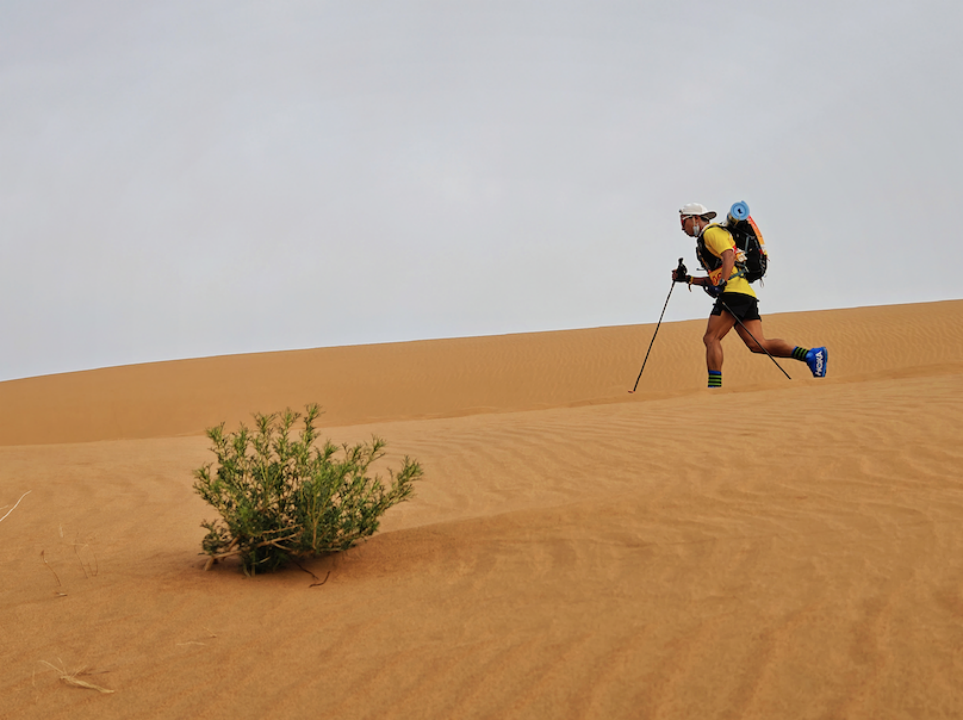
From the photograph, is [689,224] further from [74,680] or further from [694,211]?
[74,680]

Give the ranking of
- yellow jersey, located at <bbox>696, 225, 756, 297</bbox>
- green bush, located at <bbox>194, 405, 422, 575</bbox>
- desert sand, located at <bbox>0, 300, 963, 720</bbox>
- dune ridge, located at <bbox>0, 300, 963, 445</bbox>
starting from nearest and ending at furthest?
desert sand, located at <bbox>0, 300, 963, 720</bbox>, green bush, located at <bbox>194, 405, 422, 575</bbox>, yellow jersey, located at <bbox>696, 225, 756, 297</bbox>, dune ridge, located at <bbox>0, 300, 963, 445</bbox>

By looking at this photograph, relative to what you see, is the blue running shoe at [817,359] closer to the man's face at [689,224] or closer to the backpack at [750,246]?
the backpack at [750,246]

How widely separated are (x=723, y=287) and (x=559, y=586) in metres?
6.94

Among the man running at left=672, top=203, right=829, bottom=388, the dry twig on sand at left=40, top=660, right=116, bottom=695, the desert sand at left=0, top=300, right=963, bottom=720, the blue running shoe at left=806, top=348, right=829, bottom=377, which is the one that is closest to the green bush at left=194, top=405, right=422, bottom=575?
the desert sand at left=0, top=300, right=963, bottom=720

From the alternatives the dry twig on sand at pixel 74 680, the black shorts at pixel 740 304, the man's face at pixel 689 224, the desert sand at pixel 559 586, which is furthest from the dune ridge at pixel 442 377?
the dry twig on sand at pixel 74 680

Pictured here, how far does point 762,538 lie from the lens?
3691 mm

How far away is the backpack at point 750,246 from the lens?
9.61m

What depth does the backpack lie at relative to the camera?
9.61 meters

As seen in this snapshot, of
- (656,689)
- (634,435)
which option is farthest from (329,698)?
(634,435)

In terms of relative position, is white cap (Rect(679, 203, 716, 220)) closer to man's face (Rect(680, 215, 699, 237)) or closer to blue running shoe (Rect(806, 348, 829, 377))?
man's face (Rect(680, 215, 699, 237))

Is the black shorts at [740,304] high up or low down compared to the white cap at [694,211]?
down

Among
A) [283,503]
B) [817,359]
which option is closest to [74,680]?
[283,503]

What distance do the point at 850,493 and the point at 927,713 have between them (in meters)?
2.23

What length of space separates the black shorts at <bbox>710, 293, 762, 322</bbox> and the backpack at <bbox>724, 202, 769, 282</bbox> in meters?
0.31
